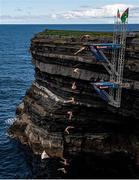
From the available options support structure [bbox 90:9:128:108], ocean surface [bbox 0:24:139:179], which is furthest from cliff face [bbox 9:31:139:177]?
ocean surface [bbox 0:24:139:179]

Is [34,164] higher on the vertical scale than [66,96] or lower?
lower

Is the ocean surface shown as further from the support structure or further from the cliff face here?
the support structure

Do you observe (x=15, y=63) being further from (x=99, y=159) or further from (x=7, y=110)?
(x=99, y=159)

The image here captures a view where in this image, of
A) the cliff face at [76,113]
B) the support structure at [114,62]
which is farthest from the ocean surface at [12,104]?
the support structure at [114,62]

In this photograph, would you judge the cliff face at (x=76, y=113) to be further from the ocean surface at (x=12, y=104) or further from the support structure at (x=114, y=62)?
the ocean surface at (x=12, y=104)

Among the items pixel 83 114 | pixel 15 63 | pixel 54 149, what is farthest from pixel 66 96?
pixel 15 63

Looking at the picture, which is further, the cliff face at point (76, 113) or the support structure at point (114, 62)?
the cliff face at point (76, 113)
